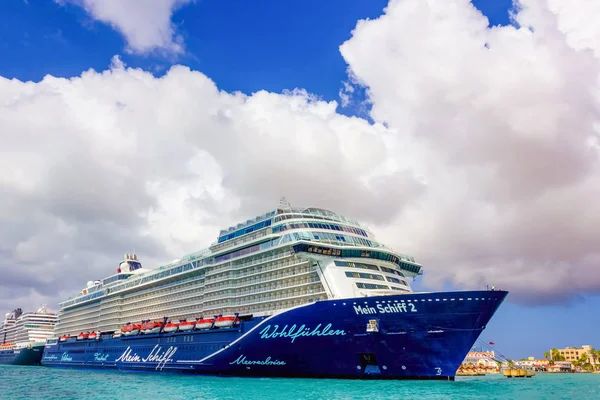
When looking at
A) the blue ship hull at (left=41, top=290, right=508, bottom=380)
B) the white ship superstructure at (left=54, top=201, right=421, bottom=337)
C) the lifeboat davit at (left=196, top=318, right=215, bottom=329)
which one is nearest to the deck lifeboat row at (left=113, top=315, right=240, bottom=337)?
the lifeboat davit at (left=196, top=318, right=215, bottom=329)

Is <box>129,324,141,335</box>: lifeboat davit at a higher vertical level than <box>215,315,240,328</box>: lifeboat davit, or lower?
lower

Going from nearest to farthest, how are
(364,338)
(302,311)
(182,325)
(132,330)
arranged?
1. (364,338)
2. (302,311)
3. (182,325)
4. (132,330)

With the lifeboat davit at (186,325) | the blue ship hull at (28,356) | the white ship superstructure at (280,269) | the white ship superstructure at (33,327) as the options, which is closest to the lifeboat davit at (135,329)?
the white ship superstructure at (280,269)

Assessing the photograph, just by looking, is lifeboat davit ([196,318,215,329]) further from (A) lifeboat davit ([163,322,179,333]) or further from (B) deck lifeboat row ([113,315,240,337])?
(A) lifeboat davit ([163,322,179,333])

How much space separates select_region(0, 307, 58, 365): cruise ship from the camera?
105 metres

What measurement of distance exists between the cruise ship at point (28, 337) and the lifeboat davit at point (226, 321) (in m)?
77.8

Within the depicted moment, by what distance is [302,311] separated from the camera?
125ft

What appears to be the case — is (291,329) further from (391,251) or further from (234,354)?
(391,251)

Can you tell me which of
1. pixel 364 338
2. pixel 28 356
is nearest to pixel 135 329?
pixel 364 338

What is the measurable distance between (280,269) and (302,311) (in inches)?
289

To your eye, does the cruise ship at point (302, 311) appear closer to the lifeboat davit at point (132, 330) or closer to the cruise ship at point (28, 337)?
the lifeboat davit at point (132, 330)

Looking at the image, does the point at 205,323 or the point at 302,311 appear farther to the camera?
the point at 205,323

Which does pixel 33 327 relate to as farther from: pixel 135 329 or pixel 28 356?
pixel 135 329

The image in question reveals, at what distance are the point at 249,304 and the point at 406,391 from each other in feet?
64.4
